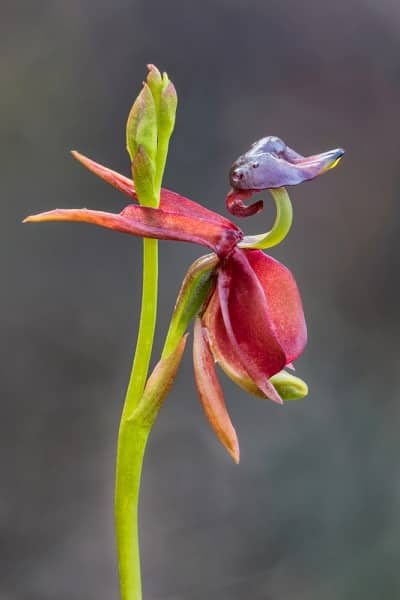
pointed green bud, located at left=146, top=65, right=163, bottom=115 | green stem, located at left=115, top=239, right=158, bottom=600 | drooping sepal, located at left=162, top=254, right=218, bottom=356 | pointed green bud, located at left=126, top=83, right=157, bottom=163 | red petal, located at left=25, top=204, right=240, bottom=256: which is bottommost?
green stem, located at left=115, top=239, right=158, bottom=600

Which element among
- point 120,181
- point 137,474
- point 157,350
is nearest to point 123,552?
point 137,474

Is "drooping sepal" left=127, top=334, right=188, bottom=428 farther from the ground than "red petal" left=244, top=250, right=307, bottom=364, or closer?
closer

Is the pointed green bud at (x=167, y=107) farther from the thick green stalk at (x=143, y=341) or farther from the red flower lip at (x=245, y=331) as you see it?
the red flower lip at (x=245, y=331)

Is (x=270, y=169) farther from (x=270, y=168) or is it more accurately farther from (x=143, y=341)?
(x=143, y=341)

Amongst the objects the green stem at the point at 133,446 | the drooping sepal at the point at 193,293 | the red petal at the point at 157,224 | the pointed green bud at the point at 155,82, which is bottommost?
the green stem at the point at 133,446

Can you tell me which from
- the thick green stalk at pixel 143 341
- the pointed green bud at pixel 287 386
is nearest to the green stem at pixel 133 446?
the thick green stalk at pixel 143 341

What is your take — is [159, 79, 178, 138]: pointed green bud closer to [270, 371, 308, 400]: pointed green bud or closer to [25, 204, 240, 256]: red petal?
[25, 204, 240, 256]: red petal

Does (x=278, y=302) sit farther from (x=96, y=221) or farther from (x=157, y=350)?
(x=157, y=350)

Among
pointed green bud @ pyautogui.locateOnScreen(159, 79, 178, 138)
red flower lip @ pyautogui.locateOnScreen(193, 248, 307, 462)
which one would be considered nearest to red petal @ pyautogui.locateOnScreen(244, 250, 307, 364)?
red flower lip @ pyautogui.locateOnScreen(193, 248, 307, 462)
